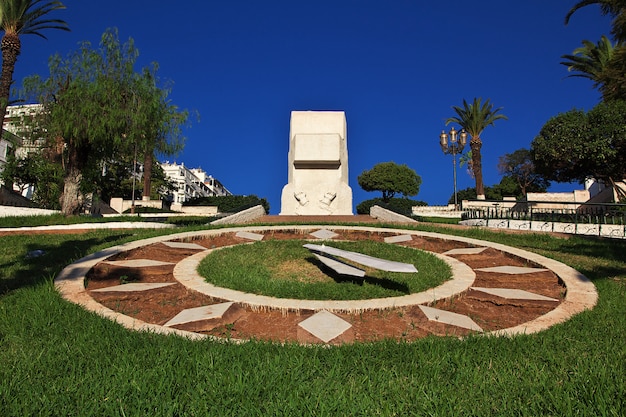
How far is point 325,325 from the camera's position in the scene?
150 inches

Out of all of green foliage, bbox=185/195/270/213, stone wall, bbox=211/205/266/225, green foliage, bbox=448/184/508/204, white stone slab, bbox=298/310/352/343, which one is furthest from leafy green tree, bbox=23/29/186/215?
green foliage, bbox=448/184/508/204

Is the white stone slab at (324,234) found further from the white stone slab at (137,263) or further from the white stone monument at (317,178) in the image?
the white stone monument at (317,178)

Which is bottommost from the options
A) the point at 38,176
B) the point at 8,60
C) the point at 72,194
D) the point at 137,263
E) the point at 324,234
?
the point at 137,263

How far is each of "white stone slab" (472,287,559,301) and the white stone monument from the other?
15.1m

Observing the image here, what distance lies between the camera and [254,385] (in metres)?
2.36

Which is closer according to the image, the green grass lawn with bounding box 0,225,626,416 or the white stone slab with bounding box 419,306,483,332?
the green grass lawn with bounding box 0,225,626,416

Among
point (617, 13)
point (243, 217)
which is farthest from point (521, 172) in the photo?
point (243, 217)

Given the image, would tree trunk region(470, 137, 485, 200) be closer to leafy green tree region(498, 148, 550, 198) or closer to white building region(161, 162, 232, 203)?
leafy green tree region(498, 148, 550, 198)

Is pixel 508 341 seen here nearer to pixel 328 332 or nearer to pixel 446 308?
pixel 446 308

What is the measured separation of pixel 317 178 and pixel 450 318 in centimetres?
1677

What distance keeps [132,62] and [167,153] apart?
4523 mm

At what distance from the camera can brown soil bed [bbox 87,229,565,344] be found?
3.72m

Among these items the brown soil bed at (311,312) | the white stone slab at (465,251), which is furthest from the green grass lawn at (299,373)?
the white stone slab at (465,251)

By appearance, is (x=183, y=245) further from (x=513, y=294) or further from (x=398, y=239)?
(x=513, y=294)
